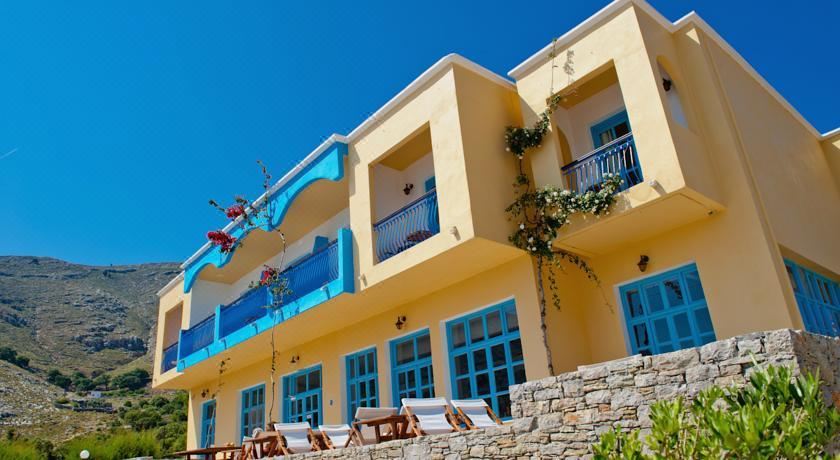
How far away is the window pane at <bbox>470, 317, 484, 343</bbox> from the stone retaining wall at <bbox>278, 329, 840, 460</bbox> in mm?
3460

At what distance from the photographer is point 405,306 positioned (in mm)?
11938

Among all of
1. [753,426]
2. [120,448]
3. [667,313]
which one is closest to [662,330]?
[667,313]

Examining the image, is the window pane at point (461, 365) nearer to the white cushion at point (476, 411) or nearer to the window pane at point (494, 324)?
the window pane at point (494, 324)

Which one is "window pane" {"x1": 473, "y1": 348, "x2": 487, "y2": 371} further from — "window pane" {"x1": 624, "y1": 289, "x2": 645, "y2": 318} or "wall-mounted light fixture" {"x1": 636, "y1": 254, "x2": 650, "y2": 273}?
"wall-mounted light fixture" {"x1": 636, "y1": 254, "x2": 650, "y2": 273}

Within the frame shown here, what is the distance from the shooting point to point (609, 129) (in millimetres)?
10922

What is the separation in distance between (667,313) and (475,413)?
10.3 ft

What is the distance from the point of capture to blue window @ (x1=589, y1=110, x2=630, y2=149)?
1073cm

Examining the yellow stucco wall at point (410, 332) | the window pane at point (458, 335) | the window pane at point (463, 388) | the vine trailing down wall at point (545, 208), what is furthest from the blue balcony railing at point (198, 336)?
the vine trailing down wall at point (545, 208)

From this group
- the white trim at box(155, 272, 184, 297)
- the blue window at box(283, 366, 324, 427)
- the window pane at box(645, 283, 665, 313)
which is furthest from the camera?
the white trim at box(155, 272, 184, 297)

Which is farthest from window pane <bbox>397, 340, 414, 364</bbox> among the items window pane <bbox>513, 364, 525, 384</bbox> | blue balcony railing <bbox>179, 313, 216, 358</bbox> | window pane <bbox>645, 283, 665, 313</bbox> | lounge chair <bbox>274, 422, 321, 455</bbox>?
blue balcony railing <bbox>179, 313, 216, 358</bbox>

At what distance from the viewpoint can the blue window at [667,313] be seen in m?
8.73

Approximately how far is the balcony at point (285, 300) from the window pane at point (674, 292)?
529 cm

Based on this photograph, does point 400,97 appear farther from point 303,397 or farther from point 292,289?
point 303,397

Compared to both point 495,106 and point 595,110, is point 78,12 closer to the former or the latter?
point 495,106
